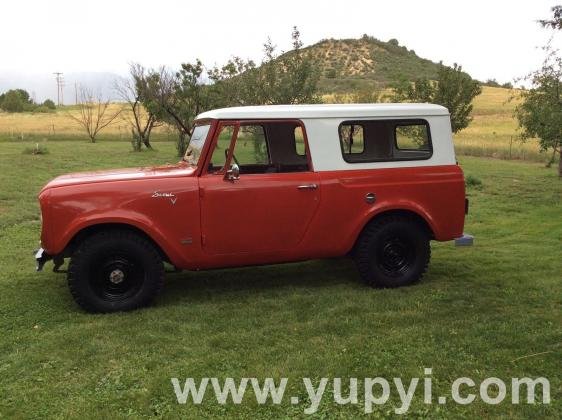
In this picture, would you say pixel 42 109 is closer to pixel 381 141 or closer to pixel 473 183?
pixel 473 183

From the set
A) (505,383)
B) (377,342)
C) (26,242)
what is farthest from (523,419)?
(26,242)

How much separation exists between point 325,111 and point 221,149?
110 centimetres

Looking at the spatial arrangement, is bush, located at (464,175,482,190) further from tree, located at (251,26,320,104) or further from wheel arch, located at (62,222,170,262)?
wheel arch, located at (62,222,170,262)

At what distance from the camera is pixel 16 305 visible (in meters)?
5.11

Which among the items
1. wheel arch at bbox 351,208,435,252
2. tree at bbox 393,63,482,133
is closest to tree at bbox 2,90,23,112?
tree at bbox 393,63,482,133

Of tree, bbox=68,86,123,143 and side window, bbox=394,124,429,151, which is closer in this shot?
side window, bbox=394,124,429,151

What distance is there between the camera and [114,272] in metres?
4.87

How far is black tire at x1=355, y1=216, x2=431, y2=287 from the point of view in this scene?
5.48 m

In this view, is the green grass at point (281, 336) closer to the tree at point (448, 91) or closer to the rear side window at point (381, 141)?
the rear side window at point (381, 141)

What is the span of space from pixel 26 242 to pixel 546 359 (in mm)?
7104

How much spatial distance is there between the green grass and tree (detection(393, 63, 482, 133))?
23146mm

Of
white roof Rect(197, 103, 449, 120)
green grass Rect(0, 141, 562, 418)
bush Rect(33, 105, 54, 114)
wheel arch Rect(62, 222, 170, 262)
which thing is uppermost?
bush Rect(33, 105, 54, 114)

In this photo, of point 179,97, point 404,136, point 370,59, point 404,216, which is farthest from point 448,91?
point 370,59

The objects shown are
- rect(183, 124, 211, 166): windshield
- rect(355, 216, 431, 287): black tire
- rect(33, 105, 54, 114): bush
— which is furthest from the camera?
rect(33, 105, 54, 114): bush
